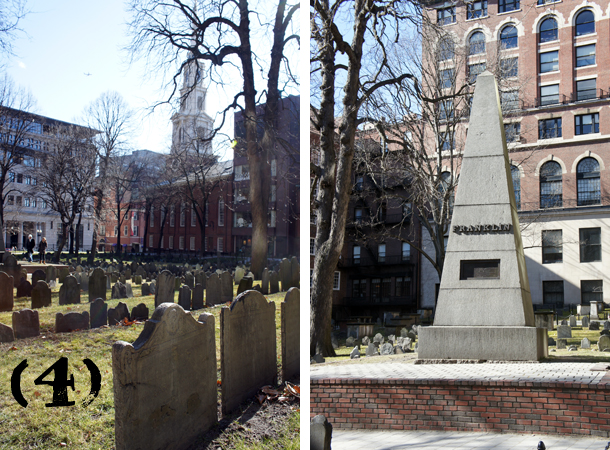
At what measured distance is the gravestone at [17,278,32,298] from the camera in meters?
1.81

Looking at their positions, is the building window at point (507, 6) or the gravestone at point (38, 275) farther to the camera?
the building window at point (507, 6)

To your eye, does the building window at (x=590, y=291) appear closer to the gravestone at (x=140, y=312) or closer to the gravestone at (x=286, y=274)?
the gravestone at (x=286, y=274)

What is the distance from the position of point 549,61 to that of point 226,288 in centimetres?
1347

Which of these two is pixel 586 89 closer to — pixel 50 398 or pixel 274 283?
pixel 274 283

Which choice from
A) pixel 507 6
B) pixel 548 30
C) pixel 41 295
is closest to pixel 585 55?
pixel 548 30

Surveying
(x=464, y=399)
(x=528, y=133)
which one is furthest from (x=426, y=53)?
(x=464, y=399)

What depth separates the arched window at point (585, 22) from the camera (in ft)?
41.1

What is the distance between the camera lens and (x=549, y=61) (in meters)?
13.2

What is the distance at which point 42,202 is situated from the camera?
1927mm

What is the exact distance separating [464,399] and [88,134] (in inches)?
122

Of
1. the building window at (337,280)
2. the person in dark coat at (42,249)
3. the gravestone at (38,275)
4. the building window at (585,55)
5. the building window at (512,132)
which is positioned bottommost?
the building window at (337,280)

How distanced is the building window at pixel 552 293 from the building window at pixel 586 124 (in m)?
4.12

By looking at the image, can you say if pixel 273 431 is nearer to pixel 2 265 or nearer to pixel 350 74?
pixel 2 265

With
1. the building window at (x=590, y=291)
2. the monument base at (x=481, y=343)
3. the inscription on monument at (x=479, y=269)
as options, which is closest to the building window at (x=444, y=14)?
the inscription on monument at (x=479, y=269)
